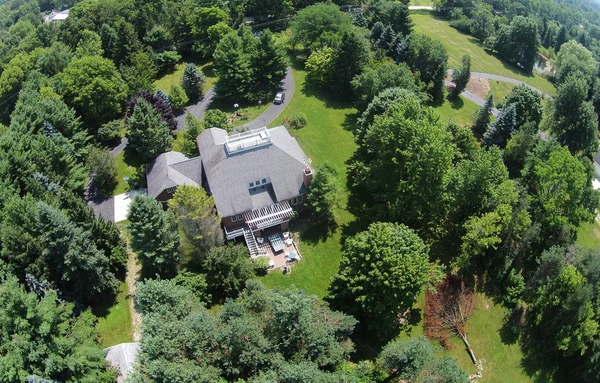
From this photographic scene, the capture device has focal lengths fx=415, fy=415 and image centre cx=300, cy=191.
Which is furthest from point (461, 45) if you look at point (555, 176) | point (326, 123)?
point (555, 176)

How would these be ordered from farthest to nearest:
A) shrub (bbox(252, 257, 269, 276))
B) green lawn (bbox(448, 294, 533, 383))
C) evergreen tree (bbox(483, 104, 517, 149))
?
1. evergreen tree (bbox(483, 104, 517, 149))
2. shrub (bbox(252, 257, 269, 276))
3. green lawn (bbox(448, 294, 533, 383))

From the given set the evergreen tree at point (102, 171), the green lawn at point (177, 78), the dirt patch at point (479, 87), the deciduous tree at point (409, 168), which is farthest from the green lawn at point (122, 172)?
the dirt patch at point (479, 87)

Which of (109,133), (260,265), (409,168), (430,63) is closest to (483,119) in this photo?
(430,63)

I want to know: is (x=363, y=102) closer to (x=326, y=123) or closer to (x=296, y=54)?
(x=326, y=123)

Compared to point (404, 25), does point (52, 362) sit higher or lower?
lower

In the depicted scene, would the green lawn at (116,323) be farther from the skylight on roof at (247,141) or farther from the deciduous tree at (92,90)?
the deciduous tree at (92,90)

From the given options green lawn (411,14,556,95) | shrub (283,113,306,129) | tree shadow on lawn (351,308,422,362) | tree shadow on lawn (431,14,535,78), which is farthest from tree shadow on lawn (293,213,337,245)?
tree shadow on lawn (431,14,535,78)

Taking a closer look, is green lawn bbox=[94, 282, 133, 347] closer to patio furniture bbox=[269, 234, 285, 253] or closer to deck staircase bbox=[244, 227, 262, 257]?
deck staircase bbox=[244, 227, 262, 257]
